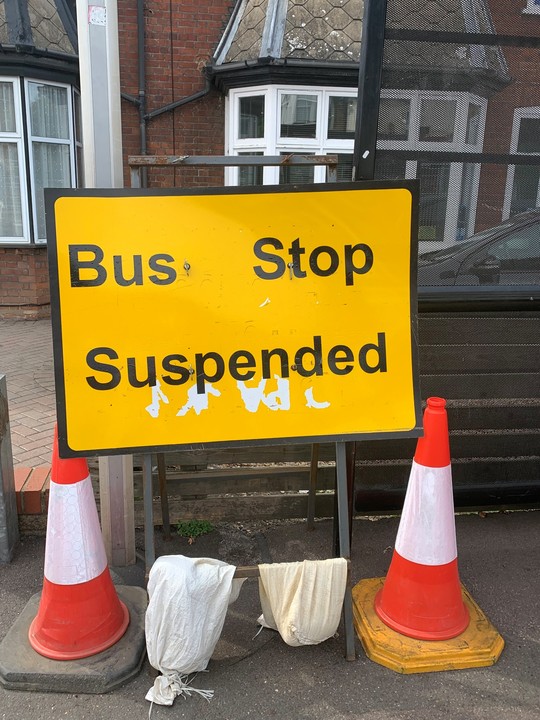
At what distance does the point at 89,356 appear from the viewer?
7.38 feet

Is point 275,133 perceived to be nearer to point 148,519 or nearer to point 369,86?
point 369,86

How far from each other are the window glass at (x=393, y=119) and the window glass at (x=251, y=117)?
20.7 feet

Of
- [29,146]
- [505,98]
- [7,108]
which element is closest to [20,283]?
[29,146]

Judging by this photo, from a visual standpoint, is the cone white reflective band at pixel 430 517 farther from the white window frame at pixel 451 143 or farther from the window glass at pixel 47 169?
the window glass at pixel 47 169

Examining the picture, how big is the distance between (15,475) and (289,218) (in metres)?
2.11

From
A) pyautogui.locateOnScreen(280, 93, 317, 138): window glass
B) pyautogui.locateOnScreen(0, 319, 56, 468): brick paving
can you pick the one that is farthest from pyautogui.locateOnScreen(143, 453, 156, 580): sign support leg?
pyautogui.locateOnScreen(280, 93, 317, 138): window glass

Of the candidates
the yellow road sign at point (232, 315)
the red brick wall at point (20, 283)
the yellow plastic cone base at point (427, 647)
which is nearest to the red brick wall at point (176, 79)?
the red brick wall at point (20, 283)

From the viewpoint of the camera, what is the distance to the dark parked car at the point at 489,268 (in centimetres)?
299

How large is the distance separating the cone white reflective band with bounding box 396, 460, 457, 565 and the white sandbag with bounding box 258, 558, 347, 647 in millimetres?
365

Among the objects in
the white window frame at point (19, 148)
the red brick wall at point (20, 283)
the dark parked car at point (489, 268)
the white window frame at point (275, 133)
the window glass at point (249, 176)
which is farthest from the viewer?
the window glass at point (249, 176)

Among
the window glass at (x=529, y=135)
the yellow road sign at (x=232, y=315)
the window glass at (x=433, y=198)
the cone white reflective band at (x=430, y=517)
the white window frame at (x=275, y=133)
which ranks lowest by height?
the cone white reflective band at (x=430, y=517)

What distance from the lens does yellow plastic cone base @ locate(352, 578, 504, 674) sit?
2.31 meters

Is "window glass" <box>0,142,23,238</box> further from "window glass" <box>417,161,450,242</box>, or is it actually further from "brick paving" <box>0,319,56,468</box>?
"window glass" <box>417,161,450,242</box>

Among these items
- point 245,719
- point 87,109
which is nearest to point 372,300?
point 87,109
